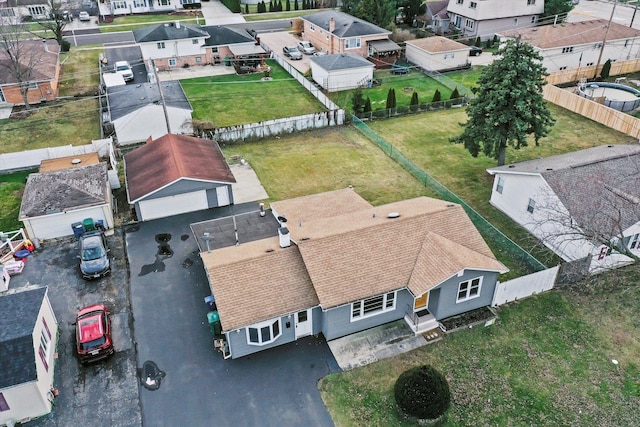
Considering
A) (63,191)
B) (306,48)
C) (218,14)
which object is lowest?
(63,191)

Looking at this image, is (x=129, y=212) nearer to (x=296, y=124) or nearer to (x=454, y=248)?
(x=296, y=124)

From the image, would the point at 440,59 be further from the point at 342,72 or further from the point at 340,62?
the point at 342,72

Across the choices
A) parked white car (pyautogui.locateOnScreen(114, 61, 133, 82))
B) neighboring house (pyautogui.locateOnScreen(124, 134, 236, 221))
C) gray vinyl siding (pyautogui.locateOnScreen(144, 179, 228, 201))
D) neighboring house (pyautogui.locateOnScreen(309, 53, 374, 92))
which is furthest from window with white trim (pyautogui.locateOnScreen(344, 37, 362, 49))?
gray vinyl siding (pyautogui.locateOnScreen(144, 179, 228, 201))

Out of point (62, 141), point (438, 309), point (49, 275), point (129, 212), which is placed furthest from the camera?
point (62, 141)

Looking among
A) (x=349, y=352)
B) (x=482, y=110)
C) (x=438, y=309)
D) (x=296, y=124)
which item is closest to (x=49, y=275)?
(x=349, y=352)

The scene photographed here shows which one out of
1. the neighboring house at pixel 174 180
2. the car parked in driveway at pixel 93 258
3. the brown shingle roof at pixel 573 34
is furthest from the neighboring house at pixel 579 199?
the brown shingle roof at pixel 573 34

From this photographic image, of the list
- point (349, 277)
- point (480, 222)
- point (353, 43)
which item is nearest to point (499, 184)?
point (480, 222)

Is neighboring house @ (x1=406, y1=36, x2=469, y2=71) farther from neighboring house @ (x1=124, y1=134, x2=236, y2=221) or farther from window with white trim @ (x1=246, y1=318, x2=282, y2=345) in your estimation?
window with white trim @ (x1=246, y1=318, x2=282, y2=345)
